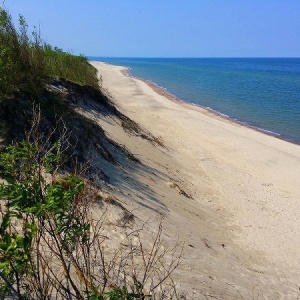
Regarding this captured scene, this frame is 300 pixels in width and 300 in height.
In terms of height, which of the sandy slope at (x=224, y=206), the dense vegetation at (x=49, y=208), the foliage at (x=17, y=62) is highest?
the foliage at (x=17, y=62)

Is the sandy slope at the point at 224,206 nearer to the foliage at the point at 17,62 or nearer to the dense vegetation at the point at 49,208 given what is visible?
the dense vegetation at the point at 49,208

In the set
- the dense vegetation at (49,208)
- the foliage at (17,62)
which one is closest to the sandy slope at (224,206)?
the dense vegetation at (49,208)

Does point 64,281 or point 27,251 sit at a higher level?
point 27,251

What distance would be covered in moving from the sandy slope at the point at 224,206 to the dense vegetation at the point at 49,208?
950mm

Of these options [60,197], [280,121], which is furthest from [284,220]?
[280,121]

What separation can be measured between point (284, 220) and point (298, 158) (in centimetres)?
863

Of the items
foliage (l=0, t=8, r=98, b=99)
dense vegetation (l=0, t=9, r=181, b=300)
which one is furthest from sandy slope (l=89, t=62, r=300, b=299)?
foliage (l=0, t=8, r=98, b=99)

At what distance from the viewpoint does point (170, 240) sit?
6.28 metres

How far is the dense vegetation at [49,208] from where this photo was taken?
256 centimetres

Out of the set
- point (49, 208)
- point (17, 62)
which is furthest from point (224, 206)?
point (49, 208)

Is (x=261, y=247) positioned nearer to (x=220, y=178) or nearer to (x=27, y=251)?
(x=220, y=178)

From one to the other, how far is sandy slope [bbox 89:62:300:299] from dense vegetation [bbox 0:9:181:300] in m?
0.95

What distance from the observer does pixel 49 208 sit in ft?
8.28

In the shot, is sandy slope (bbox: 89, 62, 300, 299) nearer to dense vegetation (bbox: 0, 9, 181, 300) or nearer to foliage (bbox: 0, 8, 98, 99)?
dense vegetation (bbox: 0, 9, 181, 300)
